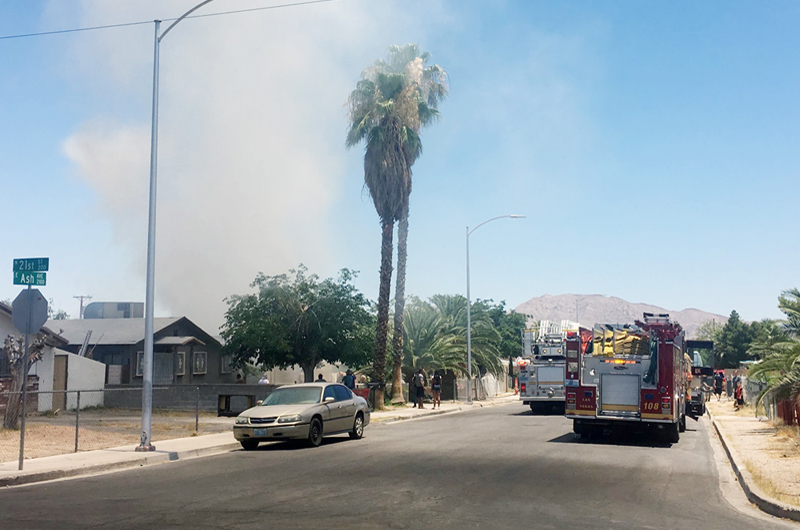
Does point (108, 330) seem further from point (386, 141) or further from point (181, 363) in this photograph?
point (386, 141)

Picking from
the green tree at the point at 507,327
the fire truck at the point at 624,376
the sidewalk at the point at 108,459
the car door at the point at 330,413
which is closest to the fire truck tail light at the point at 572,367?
the fire truck at the point at 624,376

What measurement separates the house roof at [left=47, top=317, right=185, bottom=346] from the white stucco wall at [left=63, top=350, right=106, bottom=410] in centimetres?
505

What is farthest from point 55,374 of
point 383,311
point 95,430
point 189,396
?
point 383,311

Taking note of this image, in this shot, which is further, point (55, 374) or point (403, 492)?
point (55, 374)

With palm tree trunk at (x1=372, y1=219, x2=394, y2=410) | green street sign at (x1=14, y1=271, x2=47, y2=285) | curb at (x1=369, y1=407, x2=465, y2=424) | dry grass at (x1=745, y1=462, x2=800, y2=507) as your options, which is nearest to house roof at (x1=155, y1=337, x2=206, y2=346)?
palm tree trunk at (x1=372, y1=219, x2=394, y2=410)

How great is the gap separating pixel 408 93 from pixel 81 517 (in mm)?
28776

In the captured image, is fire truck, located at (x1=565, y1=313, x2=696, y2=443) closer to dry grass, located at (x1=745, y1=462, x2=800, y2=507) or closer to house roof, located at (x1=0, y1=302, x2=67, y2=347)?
dry grass, located at (x1=745, y1=462, x2=800, y2=507)

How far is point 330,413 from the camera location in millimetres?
19031

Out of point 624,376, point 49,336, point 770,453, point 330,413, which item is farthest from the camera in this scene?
point 49,336

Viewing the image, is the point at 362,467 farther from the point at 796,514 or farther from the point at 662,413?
the point at 662,413

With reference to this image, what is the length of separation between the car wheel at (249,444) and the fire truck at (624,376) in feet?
24.9

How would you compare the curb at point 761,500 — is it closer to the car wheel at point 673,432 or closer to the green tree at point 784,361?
the car wheel at point 673,432

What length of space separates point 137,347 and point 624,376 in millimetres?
28505

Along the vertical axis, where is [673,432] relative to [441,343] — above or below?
below
